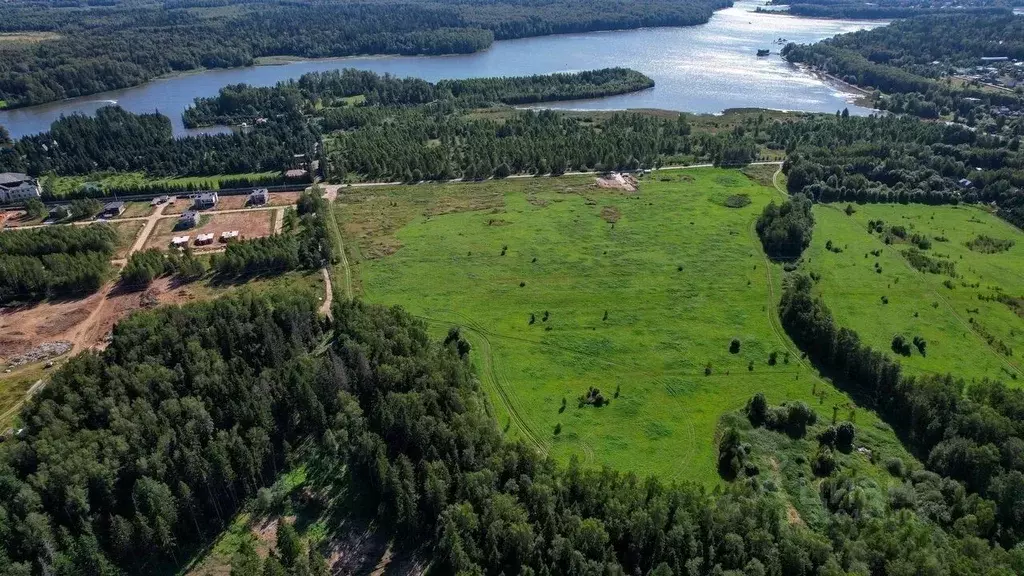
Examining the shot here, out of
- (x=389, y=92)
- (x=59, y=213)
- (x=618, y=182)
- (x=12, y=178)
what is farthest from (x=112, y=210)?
(x=389, y=92)

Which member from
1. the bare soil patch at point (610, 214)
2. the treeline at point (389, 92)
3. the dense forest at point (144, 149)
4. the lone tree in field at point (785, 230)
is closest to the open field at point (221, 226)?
the dense forest at point (144, 149)

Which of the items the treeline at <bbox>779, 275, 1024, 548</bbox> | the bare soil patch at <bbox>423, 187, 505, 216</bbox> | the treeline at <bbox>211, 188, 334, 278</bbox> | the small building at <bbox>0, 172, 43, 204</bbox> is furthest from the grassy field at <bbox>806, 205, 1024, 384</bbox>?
the small building at <bbox>0, 172, 43, 204</bbox>

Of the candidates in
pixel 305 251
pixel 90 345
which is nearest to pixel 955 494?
pixel 305 251

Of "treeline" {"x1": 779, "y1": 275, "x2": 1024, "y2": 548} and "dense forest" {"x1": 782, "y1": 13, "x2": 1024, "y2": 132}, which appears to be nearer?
"treeline" {"x1": 779, "y1": 275, "x2": 1024, "y2": 548}

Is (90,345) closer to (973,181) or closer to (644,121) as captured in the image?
(644,121)

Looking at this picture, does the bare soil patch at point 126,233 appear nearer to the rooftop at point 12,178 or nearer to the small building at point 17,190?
the small building at point 17,190

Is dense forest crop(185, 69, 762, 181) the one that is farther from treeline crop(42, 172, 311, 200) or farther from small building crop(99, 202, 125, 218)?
small building crop(99, 202, 125, 218)
